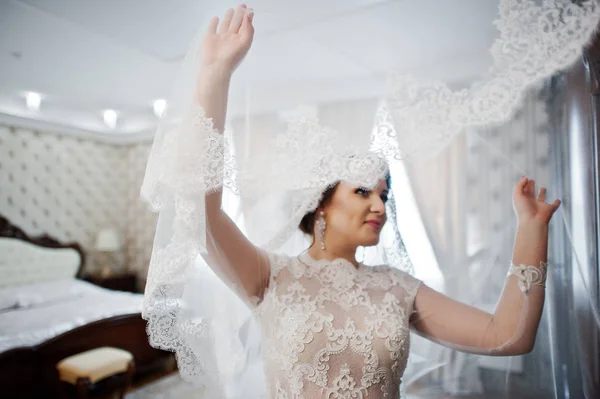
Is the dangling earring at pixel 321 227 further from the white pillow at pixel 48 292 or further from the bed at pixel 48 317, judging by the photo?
the white pillow at pixel 48 292

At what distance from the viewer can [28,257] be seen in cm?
287

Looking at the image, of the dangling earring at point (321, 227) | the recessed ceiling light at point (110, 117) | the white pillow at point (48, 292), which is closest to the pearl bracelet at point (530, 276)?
the dangling earring at point (321, 227)

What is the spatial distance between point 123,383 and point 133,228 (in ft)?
6.07

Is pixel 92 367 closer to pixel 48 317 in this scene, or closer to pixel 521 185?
pixel 48 317

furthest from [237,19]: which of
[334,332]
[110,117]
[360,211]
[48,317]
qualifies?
[48,317]

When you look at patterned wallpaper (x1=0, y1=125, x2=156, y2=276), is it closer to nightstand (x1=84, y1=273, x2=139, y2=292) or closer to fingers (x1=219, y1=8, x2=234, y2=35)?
nightstand (x1=84, y1=273, x2=139, y2=292)

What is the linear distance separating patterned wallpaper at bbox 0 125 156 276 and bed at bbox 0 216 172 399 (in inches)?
6.8

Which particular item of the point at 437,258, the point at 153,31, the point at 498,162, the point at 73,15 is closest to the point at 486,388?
the point at 437,258

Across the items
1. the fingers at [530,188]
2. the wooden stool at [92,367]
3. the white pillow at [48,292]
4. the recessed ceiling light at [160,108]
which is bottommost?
the wooden stool at [92,367]

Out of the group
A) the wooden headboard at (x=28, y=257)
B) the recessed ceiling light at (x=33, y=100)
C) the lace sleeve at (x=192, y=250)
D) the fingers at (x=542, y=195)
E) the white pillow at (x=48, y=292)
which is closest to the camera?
the lace sleeve at (x=192, y=250)

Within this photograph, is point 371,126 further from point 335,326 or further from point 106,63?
point 106,63

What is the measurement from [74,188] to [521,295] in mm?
3623

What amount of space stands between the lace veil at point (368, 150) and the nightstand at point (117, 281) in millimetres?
3304

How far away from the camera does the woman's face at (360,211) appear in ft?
2.97
